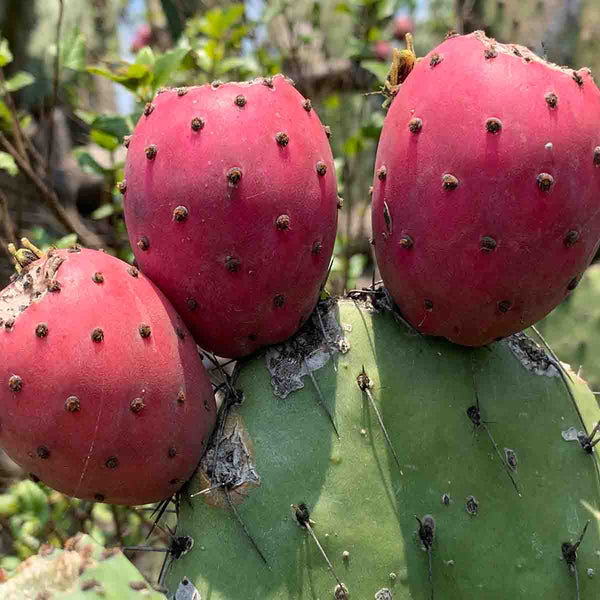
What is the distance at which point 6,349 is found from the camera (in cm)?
101

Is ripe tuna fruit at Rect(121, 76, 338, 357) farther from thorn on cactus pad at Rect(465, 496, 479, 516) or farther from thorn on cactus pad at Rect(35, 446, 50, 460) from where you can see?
thorn on cactus pad at Rect(465, 496, 479, 516)

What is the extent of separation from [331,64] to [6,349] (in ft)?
9.45

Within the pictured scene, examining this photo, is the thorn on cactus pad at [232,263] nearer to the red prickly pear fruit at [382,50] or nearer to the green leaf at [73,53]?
the green leaf at [73,53]

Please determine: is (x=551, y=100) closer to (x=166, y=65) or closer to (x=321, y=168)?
(x=321, y=168)

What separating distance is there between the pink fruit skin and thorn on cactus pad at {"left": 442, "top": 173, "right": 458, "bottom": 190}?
15.6 inches

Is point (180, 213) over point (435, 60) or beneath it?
beneath

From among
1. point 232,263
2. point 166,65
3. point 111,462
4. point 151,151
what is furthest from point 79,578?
point 166,65

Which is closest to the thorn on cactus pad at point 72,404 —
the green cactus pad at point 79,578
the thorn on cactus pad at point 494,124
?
the green cactus pad at point 79,578

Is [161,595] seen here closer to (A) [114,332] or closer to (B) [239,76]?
(A) [114,332]

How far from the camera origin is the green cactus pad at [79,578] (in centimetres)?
88

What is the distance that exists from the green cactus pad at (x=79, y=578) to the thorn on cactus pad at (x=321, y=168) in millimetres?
545

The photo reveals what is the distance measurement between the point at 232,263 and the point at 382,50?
2.29m

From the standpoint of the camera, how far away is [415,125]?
1102 mm

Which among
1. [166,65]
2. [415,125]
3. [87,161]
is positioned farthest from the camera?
[87,161]
